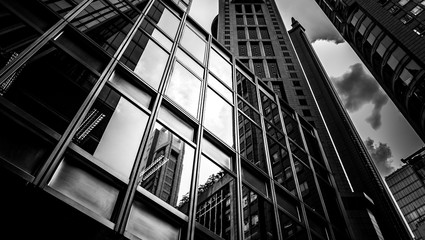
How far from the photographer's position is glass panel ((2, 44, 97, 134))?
340 inches

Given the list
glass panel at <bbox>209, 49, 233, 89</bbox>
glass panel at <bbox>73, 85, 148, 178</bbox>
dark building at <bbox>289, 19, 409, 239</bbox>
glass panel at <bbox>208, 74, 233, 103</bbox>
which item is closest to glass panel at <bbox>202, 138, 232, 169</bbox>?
glass panel at <bbox>73, 85, 148, 178</bbox>

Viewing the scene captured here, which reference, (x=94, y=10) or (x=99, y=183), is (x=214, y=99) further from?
(x=99, y=183)

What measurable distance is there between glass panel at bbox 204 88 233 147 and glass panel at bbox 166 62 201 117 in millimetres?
733

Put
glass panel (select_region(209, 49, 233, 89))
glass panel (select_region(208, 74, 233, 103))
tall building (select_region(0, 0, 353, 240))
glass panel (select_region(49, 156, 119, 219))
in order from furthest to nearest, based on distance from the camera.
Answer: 1. glass panel (select_region(209, 49, 233, 89))
2. glass panel (select_region(208, 74, 233, 103))
3. glass panel (select_region(49, 156, 119, 219))
4. tall building (select_region(0, 0, 353, 240))

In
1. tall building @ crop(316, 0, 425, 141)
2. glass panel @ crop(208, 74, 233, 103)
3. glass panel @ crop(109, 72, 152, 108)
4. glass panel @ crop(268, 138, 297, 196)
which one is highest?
tall building @ crop(316, 0, 425, 141)

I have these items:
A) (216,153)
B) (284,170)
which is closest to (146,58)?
(216,153)

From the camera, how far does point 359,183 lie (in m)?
37.5

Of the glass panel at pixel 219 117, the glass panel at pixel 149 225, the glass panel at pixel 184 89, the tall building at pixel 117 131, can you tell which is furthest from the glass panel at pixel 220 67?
the glass panel at pixel 149 225

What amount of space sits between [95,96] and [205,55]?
9.59 meters

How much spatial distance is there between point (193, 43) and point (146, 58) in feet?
17.3

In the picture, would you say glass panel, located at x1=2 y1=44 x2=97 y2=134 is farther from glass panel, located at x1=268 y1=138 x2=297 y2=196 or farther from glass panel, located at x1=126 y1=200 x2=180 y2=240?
glass panel, located at x1=268 y1=138 x2=297 y2=196

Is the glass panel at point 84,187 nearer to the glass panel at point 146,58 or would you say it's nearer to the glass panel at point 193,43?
the glass panel at point 146,58

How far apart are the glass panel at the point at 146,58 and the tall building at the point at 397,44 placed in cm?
2768

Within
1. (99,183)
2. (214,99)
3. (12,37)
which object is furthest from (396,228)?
(12,37)
